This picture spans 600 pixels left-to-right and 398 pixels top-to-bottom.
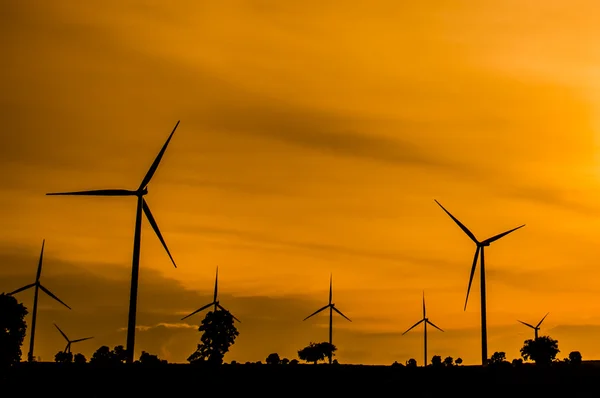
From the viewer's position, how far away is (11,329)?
18288cm

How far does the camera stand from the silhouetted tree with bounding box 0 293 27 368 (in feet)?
594

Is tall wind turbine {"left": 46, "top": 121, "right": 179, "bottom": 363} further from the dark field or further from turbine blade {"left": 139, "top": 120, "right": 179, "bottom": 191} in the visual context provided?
the dark field

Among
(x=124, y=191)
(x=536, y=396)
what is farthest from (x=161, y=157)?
(x=536, y=396)

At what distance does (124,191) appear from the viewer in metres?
167

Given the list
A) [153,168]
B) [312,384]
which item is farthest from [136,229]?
[312,384]

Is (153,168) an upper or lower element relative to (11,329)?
upper

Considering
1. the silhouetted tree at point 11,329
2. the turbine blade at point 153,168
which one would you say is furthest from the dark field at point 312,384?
the turbine blade at point 153,168

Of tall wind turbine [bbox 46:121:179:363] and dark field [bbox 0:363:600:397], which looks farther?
dark field [bbox 0:363:600:397]

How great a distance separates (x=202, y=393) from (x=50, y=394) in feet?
85.2

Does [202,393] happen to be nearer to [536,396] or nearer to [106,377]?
[106,377]

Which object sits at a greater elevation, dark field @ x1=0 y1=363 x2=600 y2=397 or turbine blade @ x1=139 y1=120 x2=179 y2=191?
turbine blade @ x1=139 y1=120 x2=179 y2=191

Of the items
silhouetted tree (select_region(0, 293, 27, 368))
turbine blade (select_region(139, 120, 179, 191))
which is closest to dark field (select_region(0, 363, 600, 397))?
silhouetted tree (select_region(0, 293, 27, 368))

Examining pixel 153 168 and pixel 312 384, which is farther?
pixel 312 384

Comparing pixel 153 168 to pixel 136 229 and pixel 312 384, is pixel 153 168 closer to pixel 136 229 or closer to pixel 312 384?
pixel 136 229
